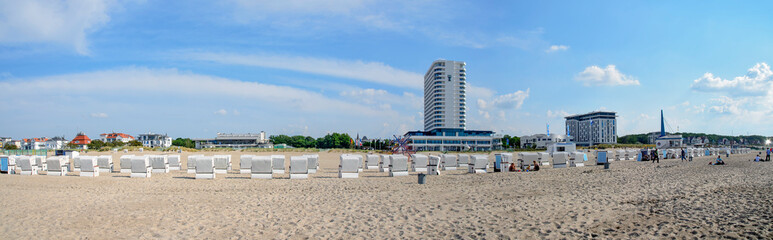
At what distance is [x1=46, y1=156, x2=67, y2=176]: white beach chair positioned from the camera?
19156mm

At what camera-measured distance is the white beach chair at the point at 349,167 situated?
58.9ft

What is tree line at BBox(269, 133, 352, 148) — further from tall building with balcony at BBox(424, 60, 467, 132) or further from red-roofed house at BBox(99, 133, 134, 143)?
red-roofed house at BBox(99, 133, 134, 143)

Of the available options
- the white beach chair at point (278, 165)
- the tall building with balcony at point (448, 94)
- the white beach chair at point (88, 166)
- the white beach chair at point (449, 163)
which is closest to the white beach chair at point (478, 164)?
Result: the white beach chair at point (449, 163)

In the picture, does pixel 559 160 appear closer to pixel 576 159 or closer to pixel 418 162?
pixel 576 159

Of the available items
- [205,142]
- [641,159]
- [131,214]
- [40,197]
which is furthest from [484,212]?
[205,142]

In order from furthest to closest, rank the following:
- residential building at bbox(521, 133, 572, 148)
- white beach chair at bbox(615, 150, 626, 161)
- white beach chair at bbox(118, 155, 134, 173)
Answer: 1. residential building at bbox(521, 133, 572, 148)
2. white beach chair at bbox(615, 150, 626, 161)
3. white beach chair at bbox(118, 155, 134, 173)

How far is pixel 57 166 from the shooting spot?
19344mm

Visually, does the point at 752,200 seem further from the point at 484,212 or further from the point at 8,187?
the point at 8,187

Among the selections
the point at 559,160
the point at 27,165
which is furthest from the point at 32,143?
the point at 559,160

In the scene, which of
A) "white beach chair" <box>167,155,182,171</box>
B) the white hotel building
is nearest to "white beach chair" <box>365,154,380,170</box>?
"white beach chair" <box>167,155,182,171</box>

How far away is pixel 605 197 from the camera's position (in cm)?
1118

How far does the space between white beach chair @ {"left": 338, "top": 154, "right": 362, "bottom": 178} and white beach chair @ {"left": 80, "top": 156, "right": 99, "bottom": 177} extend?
37.8ft

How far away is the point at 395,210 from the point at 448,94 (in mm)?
130396

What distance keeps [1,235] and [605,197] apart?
14.0 meters
